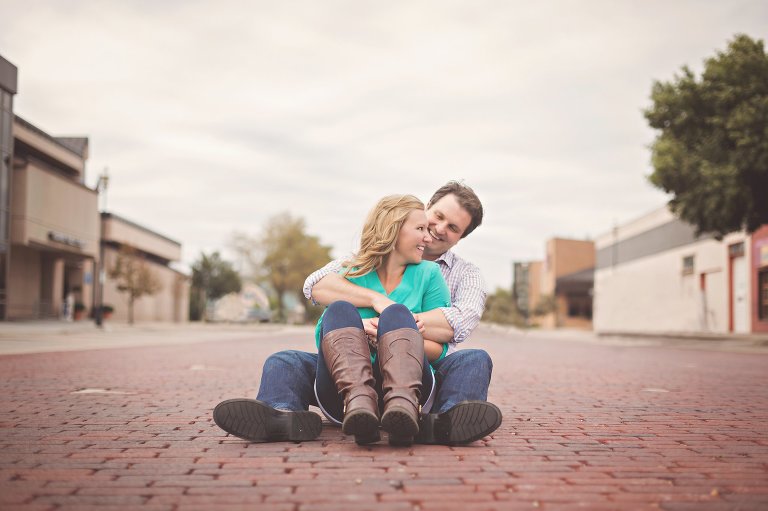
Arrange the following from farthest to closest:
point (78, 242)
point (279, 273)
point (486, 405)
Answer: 1. point (279, 273)
2. point (78, 242)
3. point (486, 405)

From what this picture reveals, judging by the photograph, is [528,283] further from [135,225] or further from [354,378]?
[354,378]

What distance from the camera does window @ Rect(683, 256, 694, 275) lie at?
40469 mm

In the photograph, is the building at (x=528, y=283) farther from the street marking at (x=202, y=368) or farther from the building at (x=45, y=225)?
the street marking at (x=202, y=368)

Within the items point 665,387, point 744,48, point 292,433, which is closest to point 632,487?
point 292,433

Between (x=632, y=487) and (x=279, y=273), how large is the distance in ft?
179

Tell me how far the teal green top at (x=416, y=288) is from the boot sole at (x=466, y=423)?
62cm

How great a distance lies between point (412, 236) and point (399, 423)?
97 cm

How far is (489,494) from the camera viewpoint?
2742 millimetres

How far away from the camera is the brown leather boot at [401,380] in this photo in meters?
3.27

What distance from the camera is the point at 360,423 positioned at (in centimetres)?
331

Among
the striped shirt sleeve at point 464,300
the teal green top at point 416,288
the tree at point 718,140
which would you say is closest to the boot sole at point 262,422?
the teal green top at point 416,288

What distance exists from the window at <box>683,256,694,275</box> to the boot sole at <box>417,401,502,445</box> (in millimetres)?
40038

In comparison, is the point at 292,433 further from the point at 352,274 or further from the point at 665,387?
the point at 665,387

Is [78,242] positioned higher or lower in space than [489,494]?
Answer: higher
